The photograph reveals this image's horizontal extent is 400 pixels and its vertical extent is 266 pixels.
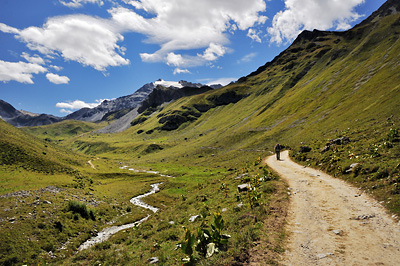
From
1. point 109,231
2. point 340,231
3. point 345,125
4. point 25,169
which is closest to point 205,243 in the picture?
point 340,231

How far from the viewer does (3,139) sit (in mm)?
55156

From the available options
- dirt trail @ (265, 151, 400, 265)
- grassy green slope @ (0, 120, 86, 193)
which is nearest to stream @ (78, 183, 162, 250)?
grassy green slope @ (0, 120, 86, 193)

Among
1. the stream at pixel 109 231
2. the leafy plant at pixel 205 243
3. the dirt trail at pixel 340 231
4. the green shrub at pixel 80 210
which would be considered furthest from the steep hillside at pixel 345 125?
the green shrub at pixel 80 210

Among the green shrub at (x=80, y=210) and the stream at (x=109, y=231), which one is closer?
the stream at (x=109, y=231)

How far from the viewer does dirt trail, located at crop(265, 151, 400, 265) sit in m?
9.08

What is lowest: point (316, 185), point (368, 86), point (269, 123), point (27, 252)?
point (27, 252)

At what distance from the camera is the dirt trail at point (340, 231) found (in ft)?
29.8

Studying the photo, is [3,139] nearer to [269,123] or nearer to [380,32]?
[269,123]

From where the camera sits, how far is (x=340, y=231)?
1145 cm

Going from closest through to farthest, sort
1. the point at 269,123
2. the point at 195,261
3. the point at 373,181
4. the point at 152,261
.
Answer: the point at 195,261, the point at 152,261, the point at 373,181, the point at 269,123

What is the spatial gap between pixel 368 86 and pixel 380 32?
122 meters

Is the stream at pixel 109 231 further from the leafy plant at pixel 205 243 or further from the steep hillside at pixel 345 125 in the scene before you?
the steep hillside at pixel 345 125

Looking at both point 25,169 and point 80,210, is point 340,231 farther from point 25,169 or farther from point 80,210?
point 25,169

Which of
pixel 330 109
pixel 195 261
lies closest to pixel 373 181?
pixel 195 261
